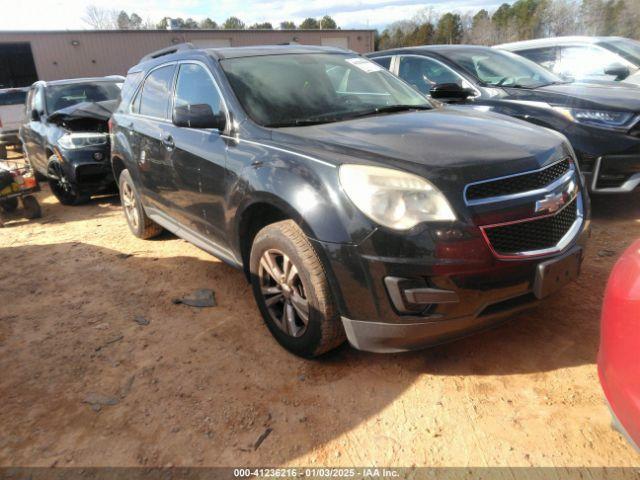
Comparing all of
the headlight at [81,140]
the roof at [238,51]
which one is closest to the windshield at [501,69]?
the roof at [238,51]

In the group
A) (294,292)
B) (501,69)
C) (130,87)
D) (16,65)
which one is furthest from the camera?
(16,65)

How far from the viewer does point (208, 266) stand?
4.46 meters

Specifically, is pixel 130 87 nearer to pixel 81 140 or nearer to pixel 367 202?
pixel 81 140

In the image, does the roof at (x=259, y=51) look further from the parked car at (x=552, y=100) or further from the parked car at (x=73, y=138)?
the parked car at (x=73, y=138)

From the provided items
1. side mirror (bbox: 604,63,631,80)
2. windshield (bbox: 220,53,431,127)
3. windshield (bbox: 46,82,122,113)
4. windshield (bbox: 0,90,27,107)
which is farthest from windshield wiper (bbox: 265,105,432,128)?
windshield (bbox: 0,90,27,107)

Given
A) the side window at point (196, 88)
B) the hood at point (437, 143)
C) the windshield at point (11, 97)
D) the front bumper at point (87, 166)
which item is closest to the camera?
the hood at point (437, 143)

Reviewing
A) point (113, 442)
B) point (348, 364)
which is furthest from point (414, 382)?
point (113, 442)

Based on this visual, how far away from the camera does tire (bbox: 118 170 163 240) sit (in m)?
4.94

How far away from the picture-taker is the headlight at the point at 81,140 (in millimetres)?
6832

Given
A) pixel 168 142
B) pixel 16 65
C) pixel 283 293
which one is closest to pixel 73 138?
pixel 168 142

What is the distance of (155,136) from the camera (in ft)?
13.2

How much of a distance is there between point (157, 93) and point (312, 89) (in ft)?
5.61

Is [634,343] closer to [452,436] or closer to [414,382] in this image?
[452,436]

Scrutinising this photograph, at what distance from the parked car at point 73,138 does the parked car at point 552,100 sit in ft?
13.9
